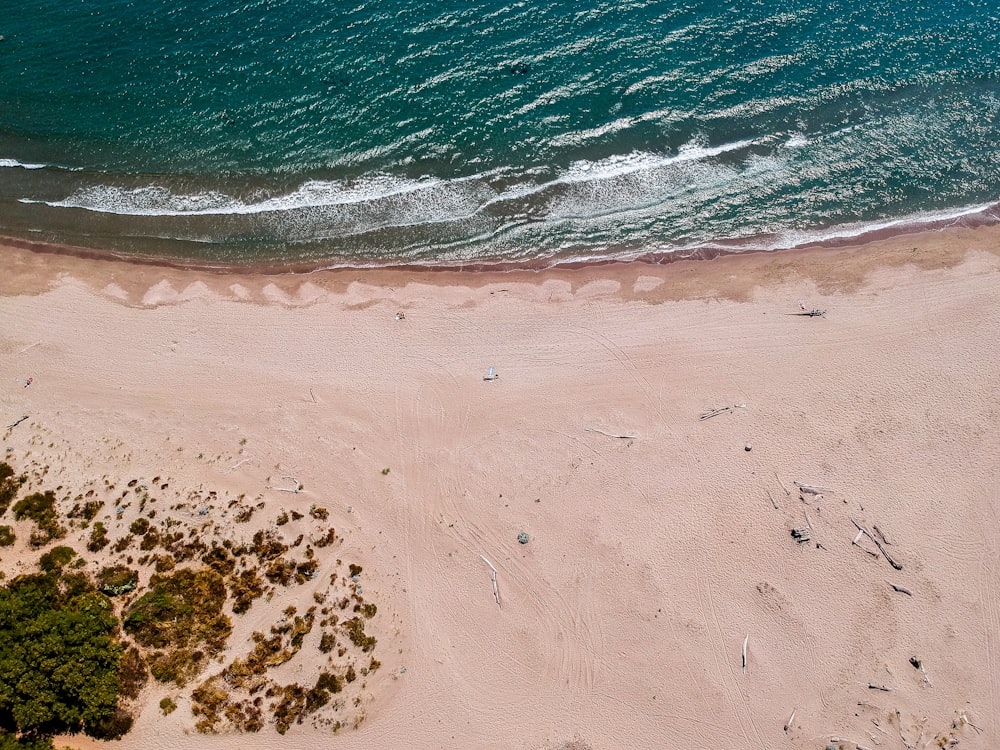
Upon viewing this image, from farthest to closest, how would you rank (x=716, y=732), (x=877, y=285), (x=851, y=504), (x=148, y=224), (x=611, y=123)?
(x=611, y=123), (x=148, y=224), (x=877, y=285), (x=851, y=504), (x=716, y=732)

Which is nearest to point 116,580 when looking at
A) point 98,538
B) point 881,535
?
point 98,538

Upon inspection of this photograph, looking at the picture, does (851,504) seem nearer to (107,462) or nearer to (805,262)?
(805,262)

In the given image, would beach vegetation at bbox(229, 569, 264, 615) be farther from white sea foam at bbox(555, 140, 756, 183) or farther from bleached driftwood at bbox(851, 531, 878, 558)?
white sea foam at bbox(555, 140, 756, 183)

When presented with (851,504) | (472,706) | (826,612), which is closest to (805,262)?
(851,504)

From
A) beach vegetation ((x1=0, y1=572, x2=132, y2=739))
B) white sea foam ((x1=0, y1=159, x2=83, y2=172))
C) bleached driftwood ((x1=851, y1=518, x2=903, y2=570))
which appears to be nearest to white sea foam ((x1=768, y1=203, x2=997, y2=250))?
bleached driftwood ((x1=851, y1=518, x2=903, y2=570))

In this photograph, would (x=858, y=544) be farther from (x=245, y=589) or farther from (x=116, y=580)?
(x=116, y=580)

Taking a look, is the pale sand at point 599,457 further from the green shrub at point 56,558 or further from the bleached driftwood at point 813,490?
the green shrub at point 56,558
